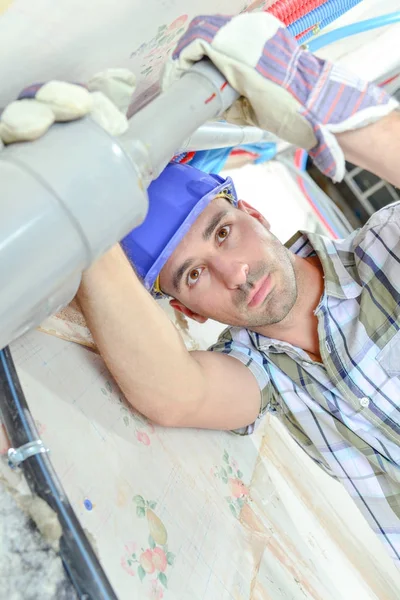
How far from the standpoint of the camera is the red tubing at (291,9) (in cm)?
64

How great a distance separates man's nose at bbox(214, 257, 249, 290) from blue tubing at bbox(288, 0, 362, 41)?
1.20 ft

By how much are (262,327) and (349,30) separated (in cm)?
70

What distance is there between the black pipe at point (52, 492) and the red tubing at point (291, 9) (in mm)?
555

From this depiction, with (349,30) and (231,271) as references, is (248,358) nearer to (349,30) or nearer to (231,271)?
(231,271)

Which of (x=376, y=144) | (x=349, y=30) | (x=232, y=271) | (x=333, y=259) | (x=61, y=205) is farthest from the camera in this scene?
(x=349, y=30)

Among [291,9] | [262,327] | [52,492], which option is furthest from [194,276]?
[52,492]

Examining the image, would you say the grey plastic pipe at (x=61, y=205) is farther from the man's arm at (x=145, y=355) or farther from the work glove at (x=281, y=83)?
the man's arm at (x=145, y=355)

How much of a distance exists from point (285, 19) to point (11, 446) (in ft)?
2.06

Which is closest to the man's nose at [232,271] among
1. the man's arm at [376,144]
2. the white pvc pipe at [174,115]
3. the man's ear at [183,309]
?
the man's ear at [183,309]

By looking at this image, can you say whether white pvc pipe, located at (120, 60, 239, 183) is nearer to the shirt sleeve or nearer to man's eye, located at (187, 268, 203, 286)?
man's eye, located at (187, 268, 203, 286)

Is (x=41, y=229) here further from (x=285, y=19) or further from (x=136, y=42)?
(x=285, y=19)

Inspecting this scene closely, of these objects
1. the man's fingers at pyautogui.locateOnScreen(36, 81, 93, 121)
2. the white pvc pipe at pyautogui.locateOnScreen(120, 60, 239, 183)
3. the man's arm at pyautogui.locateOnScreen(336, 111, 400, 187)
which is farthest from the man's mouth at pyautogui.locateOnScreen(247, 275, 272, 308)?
the man's fingers at pyautogui.locateOnScreen(36, 81, 93, 121)

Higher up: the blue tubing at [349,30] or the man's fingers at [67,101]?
the man's fingers at [67,101]

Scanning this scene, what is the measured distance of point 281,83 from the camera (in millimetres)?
440
